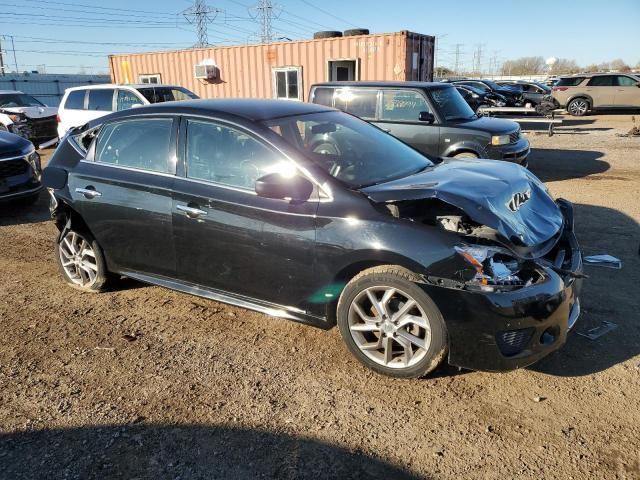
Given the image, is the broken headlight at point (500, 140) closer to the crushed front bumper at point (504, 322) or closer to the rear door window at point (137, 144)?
the crushed front bumper at point (504, 322)

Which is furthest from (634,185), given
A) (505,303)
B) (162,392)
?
(162,392)

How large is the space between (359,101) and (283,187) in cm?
604

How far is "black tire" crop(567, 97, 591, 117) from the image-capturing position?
2186 centimetres

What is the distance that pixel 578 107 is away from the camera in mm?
22016

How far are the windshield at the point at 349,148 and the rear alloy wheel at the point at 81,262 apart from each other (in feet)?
6.90

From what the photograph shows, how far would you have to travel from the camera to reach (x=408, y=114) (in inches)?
342

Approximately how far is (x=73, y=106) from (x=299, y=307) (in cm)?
1096

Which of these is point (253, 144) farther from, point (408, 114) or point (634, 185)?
point (634, 185)

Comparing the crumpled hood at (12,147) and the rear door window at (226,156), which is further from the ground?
the rear door window at (226,156)

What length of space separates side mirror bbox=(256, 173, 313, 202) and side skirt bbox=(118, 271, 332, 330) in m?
0.79

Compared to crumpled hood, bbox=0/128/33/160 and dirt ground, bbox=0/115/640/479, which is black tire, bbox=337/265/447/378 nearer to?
dirt ground, bbox=0/115/640/479

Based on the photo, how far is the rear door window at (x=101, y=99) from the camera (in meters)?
11.7

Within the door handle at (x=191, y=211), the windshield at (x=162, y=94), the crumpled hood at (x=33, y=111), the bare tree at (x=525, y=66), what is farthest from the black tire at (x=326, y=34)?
the bare tree at (x=525, y=66)

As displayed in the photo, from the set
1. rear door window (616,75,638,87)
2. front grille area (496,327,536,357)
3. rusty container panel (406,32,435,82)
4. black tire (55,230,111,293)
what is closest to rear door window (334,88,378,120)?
rusty container panel (406,32,435,82)
